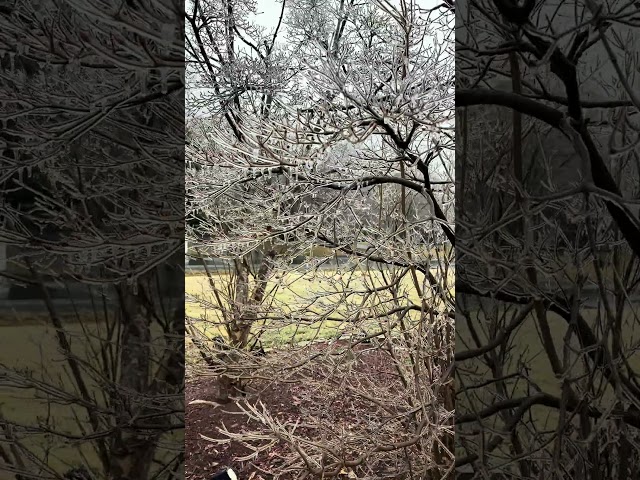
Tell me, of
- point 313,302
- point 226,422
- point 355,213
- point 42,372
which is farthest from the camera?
point 226,422

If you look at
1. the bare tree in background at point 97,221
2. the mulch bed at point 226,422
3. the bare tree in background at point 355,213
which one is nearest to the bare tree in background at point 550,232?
the bare tree in background at point 97,221

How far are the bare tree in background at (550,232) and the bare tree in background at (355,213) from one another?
0.92 m

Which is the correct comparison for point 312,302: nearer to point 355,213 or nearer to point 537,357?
point 355,213

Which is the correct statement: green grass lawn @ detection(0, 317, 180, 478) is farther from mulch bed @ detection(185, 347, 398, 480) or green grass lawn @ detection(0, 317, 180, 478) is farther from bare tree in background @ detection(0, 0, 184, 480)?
mulch bed @ detection(185, 347, 398, 480)

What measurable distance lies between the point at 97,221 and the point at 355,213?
58.5 inches

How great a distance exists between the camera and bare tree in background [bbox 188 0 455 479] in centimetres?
198

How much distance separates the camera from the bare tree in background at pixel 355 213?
1976 millimetres

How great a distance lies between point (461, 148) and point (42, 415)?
81 centimetres

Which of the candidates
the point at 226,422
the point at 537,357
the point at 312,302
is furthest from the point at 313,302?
the point at 537,357

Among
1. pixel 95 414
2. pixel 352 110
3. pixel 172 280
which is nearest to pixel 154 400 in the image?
pixel 95 414

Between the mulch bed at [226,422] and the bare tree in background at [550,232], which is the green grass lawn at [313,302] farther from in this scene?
the bare tree in background at [550,232]

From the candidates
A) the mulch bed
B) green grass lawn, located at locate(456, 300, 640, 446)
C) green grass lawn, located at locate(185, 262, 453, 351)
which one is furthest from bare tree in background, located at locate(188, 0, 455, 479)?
green grass lawn, located at locate(456, 300, 640, 446)

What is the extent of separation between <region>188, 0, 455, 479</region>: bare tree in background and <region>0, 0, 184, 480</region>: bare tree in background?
1.00m

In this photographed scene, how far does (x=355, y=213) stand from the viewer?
2289 mm
